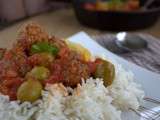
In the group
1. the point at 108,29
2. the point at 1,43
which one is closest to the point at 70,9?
the point at 108,29

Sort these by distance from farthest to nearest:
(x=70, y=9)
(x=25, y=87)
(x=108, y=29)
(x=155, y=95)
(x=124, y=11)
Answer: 1. (x=70, y=9)
2. (x=108, y=29)
3. (x=124, y=11)
4. (x=155, y=95)
5. (x=25, y=87)

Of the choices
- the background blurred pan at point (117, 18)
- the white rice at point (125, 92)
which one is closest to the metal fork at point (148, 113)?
the white rice at point (125, 92)

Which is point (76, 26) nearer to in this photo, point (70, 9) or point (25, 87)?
point (70, 9)

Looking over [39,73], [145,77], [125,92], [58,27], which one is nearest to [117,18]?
[58,27]

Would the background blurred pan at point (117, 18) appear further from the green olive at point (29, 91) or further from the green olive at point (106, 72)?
the green olive at point (29, 91)

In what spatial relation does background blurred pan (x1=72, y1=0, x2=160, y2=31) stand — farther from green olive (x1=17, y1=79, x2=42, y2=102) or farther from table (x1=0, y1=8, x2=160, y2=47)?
green olive (x1=17, y1=79, x2=42, y2=102)

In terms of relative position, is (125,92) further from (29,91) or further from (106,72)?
(29,91)

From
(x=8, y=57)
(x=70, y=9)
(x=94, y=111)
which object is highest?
(x=70, y=9)

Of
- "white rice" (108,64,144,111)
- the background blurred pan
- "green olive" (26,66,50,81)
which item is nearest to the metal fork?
"white rice" (108,64,144,111)
